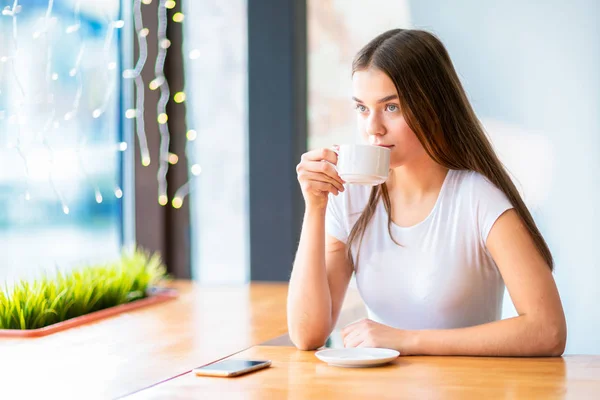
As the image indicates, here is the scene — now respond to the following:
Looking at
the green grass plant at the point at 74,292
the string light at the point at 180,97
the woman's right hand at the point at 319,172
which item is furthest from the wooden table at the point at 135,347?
the string light at the point at 180,97

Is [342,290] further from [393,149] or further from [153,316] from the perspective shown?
Answer: [153,316]

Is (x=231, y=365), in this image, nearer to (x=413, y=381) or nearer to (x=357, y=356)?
(x=357, y=356)

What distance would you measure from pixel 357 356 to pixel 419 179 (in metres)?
0.55

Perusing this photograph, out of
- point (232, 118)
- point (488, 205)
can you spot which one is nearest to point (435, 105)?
point (488, 205)

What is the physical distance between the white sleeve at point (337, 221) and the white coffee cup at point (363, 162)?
0.41 meters

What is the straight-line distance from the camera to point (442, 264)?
5.35 feet

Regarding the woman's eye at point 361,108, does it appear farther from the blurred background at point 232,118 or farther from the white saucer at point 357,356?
the blurred background at point 232,118

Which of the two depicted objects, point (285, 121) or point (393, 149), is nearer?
point (393, 149)

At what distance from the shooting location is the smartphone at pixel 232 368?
4.11ft

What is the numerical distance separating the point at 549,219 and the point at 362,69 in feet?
5.41

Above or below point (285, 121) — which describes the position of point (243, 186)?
below

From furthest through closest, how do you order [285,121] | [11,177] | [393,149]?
[285,121] → [11,177] → [393,149]

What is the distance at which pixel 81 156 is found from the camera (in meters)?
3.29

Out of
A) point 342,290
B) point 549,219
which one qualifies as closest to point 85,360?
point 342,290
